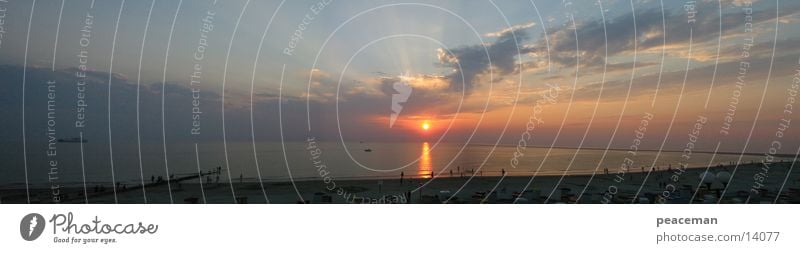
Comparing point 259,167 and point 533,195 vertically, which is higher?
point 259,167

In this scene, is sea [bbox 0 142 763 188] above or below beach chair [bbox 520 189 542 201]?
above

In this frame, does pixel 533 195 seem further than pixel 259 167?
No

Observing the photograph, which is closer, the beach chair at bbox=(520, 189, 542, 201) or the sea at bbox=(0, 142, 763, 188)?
the beach chair at bbox=(520, 189, 542, 201)

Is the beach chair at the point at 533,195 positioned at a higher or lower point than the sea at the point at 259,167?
lower

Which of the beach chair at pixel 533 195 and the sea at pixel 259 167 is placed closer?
the beach chair at pixel 533 195
